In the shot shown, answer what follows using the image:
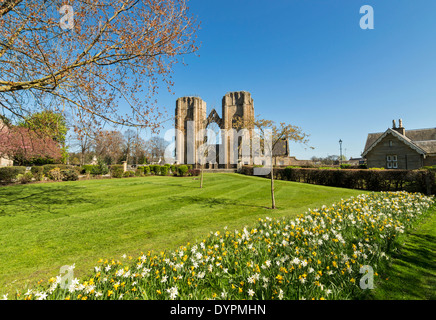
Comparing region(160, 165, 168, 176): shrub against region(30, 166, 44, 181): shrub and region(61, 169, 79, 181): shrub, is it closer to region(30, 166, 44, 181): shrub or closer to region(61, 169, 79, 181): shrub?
region(61, 169, 79, 181): shrub

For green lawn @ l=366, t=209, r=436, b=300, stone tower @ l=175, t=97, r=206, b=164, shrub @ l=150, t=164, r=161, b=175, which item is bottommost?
green lawn @ l=366, t=209, r=436, b=300

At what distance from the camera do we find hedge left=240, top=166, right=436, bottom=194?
1073 cm

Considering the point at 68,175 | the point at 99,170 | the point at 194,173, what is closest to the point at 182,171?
the point at 194,173

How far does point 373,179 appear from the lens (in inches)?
524

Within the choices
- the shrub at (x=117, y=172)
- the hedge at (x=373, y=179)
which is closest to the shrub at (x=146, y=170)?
the shrub at (x=117, y=172)

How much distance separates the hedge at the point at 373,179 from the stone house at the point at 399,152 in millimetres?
12926

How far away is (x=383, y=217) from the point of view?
219 inches

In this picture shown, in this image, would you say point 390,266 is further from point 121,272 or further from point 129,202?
point 129,202

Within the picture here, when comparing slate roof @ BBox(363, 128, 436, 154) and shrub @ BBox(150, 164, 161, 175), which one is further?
shrub @ BBox(150, 164, 161, 175)

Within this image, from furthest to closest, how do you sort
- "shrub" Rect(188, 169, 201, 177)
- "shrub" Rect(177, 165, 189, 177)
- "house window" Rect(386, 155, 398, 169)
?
"shrub" Rect(188, 169, 201, 177) → "shrub" Rect(177, 165, 189, 177) → "house window" Rect(386, 155, 398, 169)

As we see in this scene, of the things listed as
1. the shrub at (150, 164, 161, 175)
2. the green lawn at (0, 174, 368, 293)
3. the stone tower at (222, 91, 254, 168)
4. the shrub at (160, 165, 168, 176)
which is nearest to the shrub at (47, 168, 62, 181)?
the shrub at (150, 164, 161, 175)

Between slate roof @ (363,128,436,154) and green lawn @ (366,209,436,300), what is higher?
slate roof @ (363,128,436,154)

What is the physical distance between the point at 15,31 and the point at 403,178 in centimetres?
1899
